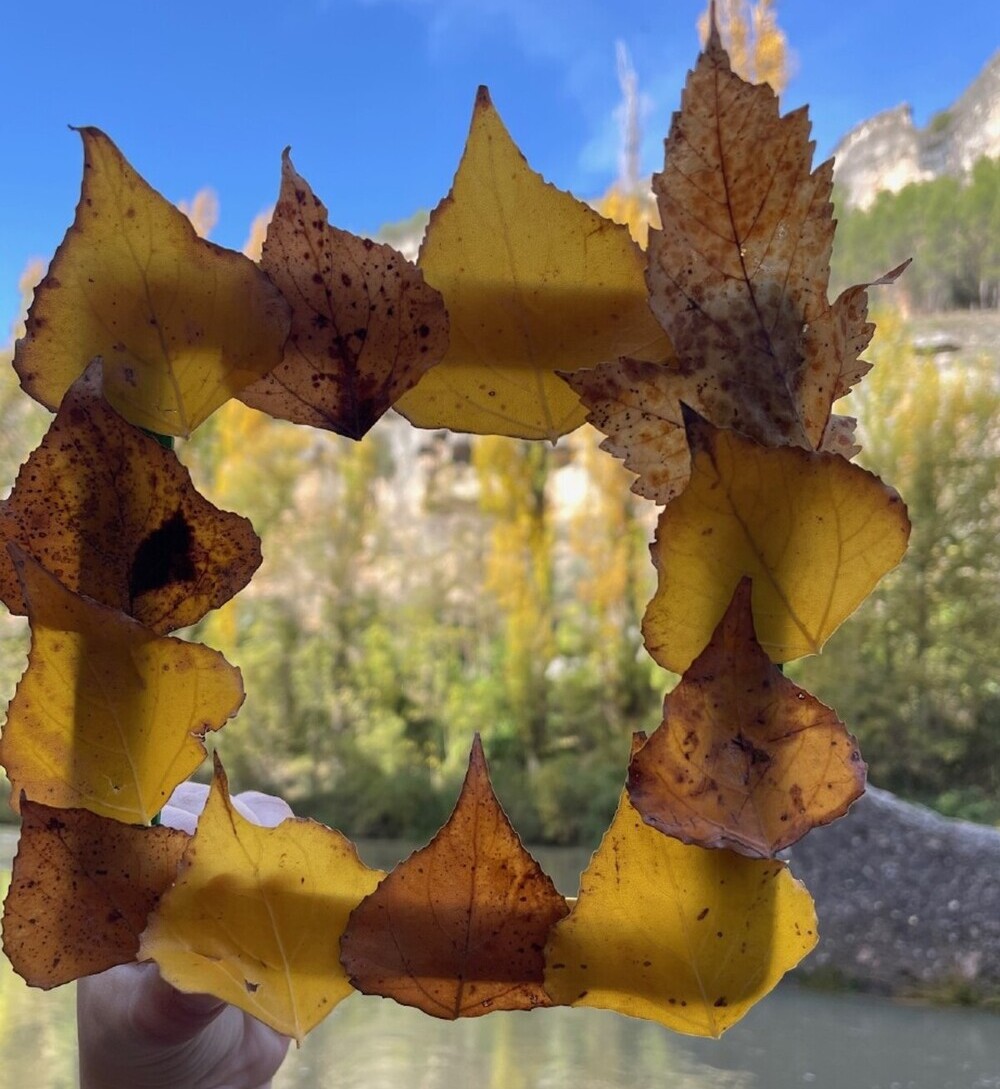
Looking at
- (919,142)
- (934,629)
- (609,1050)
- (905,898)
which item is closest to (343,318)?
(609,1050)

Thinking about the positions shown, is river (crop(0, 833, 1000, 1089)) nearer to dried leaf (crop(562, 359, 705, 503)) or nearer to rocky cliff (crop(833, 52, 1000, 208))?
dried leaf (crop(562, 359, 705, 503))

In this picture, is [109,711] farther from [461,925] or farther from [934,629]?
[934,629]

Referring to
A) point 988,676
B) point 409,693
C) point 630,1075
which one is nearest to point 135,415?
point 630,1075

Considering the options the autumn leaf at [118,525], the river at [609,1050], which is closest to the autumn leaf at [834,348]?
the autumn leaf at [118,525]

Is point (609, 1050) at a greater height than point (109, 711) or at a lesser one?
lesser

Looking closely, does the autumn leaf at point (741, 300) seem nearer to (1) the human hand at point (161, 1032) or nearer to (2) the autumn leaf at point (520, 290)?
(2) the autumn leaf at point (520, 290)
